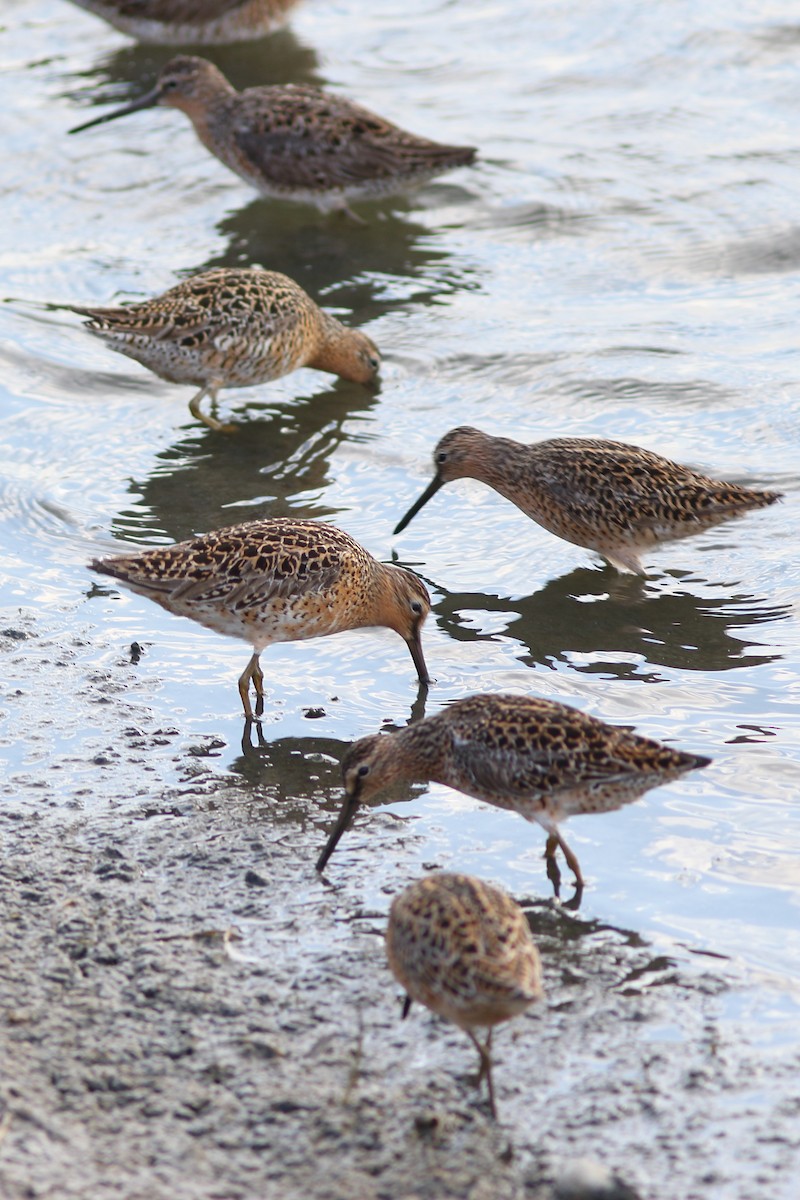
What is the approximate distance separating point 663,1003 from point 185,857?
165 cm

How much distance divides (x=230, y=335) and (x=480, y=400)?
144cm

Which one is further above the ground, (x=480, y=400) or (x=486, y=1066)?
(x=486, y=1066)

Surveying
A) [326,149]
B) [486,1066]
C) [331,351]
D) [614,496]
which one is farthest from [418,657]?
[326,149]

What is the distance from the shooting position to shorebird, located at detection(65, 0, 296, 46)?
46.0 ft

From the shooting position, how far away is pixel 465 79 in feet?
44.0

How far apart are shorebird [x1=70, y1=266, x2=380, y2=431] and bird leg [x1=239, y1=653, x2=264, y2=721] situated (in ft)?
9.52

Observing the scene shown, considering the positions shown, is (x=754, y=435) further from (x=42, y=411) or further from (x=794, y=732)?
(x=42, y=411)

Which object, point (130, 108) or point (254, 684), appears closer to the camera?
point (254, 684)

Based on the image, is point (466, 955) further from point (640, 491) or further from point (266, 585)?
point (640, 491)

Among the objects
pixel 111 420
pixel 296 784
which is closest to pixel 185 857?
pixel 296 784

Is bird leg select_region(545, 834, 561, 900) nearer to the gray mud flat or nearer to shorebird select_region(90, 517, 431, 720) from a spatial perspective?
the gray mud flat

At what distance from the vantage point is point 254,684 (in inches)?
250

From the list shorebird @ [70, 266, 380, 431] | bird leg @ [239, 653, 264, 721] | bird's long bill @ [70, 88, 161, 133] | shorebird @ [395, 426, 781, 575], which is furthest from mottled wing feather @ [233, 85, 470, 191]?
bird leg @ [239, 653, 264, 721]

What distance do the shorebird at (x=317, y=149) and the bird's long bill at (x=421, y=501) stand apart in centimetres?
420
